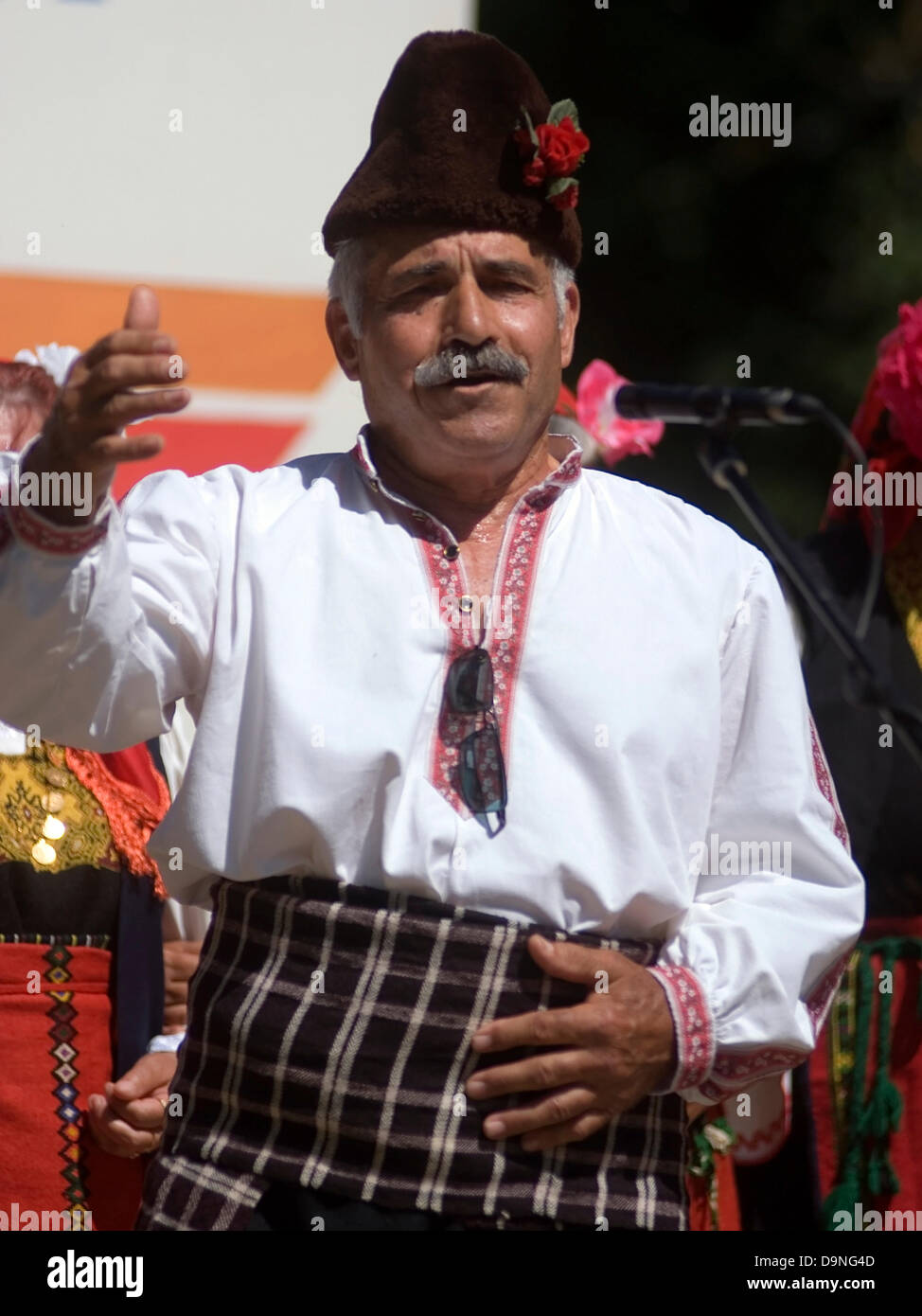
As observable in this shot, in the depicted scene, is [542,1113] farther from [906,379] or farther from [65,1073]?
[906,379]

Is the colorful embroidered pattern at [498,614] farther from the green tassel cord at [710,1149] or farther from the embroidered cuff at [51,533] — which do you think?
the green tassel cord at [710,1149]

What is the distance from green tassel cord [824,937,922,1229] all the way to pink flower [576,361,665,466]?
127 centimetres

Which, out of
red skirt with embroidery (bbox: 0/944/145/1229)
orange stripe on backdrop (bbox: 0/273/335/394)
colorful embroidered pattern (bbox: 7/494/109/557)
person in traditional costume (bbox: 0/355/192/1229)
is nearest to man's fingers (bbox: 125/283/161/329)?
colorful embroidered pattern (bbox: 7/494/109/557)

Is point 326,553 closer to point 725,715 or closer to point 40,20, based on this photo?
point 725,715

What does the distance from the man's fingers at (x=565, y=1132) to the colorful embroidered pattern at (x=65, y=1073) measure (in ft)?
3.71

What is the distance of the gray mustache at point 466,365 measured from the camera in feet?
8.14

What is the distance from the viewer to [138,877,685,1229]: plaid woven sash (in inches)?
87.2

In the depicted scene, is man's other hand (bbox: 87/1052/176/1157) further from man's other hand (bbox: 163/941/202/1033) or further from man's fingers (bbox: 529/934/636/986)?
man's fingers (bbox: 529/934/636/986)

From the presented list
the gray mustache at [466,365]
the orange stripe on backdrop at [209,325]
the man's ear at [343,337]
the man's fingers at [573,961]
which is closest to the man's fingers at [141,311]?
the gray mustache at [466,365]

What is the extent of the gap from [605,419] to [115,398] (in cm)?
236

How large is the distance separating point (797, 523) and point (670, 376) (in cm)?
69

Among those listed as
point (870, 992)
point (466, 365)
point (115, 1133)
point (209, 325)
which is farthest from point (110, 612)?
point (870, 992)

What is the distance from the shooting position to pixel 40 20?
12.1 feet
